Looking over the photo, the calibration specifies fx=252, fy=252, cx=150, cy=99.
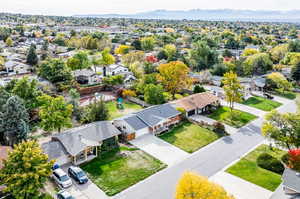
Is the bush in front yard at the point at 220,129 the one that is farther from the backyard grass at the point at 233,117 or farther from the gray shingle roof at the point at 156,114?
the gray shingle roof at the point at 156,114

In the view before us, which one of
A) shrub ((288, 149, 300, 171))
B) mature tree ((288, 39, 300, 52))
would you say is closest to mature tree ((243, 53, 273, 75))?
mature tree ((288, 39, 300, 52))

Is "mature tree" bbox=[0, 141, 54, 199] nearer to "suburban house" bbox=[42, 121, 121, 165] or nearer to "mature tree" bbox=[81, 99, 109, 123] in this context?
"suburban house" bbox=[42, 121, 121, 165]

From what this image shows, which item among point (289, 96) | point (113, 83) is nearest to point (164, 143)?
point (113, 83)

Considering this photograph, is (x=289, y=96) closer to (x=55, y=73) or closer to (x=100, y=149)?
(x=100, y=149)

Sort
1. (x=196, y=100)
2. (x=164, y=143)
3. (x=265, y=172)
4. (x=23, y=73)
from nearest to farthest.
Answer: (x=265, y=172), (x=164, y=143), (x=196, y=100), (x=23, y=73)

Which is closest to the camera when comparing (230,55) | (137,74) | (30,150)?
(30,150)

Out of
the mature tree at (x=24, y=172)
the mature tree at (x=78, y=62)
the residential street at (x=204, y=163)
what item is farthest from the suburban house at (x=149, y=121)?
the mature tree at (x=78, y=62)
